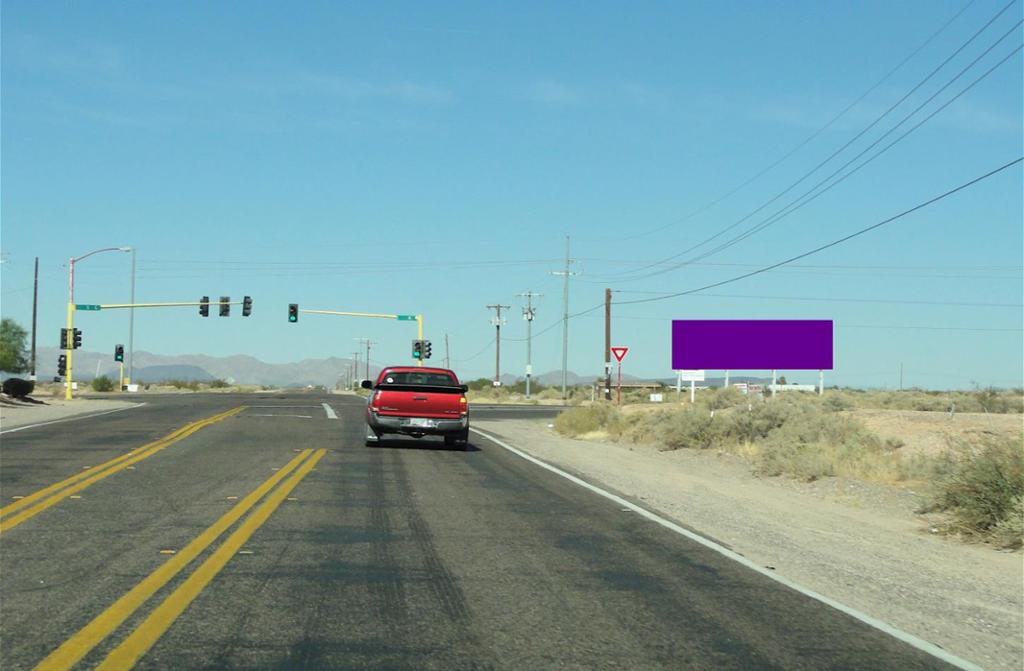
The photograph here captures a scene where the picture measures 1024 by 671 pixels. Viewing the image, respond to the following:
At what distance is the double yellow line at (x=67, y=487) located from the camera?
12734mm

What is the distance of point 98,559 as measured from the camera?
9.96 meters

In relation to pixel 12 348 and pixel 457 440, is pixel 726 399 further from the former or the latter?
pixel 12 348

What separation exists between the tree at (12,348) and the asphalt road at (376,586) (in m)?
89.3

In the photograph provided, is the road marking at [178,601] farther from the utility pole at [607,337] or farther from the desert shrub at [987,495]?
the utility pole at [607,337]

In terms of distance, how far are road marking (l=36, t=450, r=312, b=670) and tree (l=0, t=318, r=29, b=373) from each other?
93761mm

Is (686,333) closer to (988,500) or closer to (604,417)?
(604,417)

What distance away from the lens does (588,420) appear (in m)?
36.5

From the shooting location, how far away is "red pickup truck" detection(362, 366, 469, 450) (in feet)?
80.3

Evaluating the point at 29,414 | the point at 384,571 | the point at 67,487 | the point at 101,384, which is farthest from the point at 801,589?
the point at 101,384

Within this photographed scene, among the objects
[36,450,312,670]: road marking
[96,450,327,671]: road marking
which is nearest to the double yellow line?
[36,450,312,670]: road marking

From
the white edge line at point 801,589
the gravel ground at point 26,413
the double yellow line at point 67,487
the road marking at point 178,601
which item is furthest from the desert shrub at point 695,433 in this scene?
the gravel ground at point 26,413

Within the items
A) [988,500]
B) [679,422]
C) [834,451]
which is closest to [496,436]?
[679,422]

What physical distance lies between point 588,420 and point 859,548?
79.3 feet

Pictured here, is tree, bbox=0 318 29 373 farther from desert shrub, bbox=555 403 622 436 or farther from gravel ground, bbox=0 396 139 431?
desert shrub, bbox=555 403 622 436
